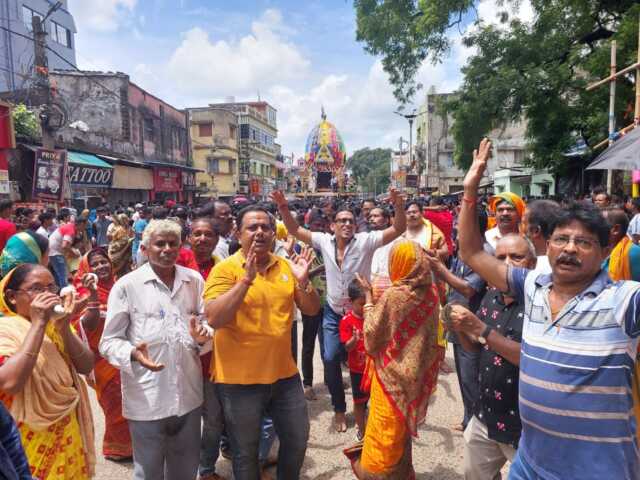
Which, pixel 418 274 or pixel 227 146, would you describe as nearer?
pixel 418 274

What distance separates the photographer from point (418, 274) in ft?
8.96

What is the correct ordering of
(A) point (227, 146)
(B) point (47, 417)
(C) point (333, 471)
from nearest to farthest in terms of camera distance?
(B) point (47, 417)
(C) point (333, 471)
(A) point (227, 146)

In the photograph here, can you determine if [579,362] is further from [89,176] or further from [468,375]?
[89,176]

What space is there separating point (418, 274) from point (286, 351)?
2.96 feet

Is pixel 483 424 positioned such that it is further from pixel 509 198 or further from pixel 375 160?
pixel 375 160

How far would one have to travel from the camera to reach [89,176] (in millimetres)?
15547

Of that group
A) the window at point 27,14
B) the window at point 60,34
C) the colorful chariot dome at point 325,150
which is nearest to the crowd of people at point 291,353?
the window at point 27,14

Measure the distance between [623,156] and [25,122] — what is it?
44.1 ft

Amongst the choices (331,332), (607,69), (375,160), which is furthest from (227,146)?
(375,160)

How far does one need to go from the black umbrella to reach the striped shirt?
477 centimetres

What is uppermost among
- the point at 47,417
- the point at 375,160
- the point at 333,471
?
the point at 375,160

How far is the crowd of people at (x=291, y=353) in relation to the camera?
5.32ft

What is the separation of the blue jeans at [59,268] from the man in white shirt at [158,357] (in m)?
5.13

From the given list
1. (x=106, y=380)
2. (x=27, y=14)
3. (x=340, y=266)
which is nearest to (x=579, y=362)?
(x=340, y=266)
